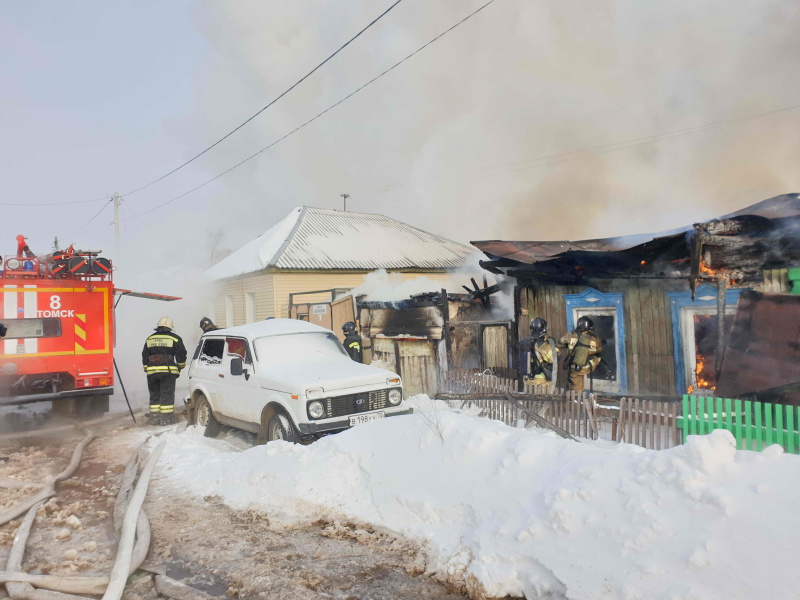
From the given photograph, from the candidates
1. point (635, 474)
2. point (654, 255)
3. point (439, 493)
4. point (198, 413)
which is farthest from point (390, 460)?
point (654, 255)

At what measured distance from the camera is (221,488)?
5.67m

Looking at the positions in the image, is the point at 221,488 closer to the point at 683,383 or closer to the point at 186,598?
the point at 186,598

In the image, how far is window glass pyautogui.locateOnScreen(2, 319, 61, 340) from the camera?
29.0ft

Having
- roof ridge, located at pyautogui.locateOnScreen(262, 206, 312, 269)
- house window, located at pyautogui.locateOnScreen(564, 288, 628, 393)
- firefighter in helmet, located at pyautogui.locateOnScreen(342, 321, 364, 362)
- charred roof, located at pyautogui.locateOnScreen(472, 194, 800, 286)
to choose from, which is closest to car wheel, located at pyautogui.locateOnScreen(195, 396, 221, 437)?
firefighter in helmet, located at pyautogui.locateOnScreen(342, 321, 364, 362)

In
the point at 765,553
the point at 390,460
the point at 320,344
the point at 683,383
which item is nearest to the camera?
the point at 765,553

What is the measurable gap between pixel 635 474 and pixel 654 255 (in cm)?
581

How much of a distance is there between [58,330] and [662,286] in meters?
10.2

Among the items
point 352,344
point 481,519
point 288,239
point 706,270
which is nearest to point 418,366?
point 352,344

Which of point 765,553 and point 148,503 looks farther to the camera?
point 148,503

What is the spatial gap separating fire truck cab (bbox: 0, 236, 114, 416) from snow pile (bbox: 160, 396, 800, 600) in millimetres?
5202

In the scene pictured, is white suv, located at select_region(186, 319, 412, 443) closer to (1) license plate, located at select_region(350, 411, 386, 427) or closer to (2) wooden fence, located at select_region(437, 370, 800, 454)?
(1) license plate, located at select_region(350, 411, 386, 427)

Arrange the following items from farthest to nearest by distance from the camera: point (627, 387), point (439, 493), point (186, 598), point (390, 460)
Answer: point (627, 387) < point (390, 460) < point (439, 493) < point (186, 598)

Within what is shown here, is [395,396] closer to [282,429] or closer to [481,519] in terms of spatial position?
[282,429]

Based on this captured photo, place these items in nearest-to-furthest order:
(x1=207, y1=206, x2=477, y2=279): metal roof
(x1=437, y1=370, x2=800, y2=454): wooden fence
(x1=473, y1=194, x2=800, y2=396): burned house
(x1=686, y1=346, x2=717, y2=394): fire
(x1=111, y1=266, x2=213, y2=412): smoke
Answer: (x1=437, y1=370, x2=800, y2=454): wooden fence → (x1=473, y1=194, x2=800, y2=396): burned house → (x1=686, y1=346, x2=717, y2=394): fire → (x1=207, y1=206, x2=477, y2=279): metal roof → (x1=111, y1=266, x2=213, y2=412): smoke
